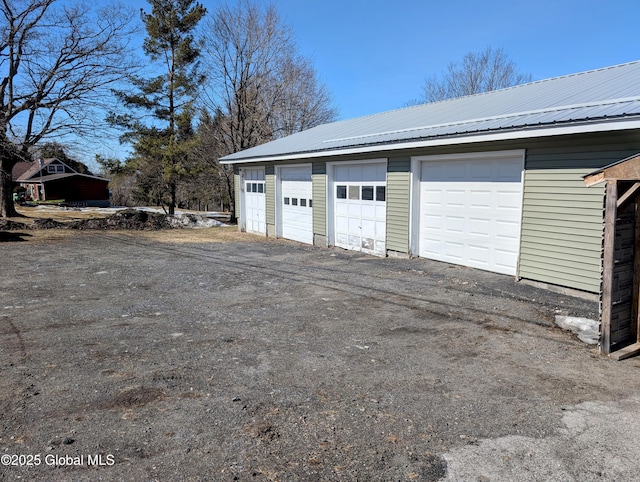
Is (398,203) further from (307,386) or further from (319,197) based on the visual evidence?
(307,386)

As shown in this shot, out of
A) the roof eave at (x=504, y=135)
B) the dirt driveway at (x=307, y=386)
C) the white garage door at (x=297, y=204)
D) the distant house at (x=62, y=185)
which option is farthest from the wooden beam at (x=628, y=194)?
the distant house at (x=62, y=185)

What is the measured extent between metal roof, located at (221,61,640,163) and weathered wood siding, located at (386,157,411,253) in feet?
2.24

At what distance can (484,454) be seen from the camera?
8.71 feet

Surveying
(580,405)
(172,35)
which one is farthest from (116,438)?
(172,35)

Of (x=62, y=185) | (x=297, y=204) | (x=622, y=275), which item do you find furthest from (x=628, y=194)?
(x=62, y=185)

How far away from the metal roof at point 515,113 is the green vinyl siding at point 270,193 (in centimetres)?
159

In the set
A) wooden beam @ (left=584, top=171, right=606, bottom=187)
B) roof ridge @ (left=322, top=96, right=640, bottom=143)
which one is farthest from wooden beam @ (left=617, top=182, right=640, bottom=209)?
roof ridge @ (left=322, top=96, right=640, bottom=143)

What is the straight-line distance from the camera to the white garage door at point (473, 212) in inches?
301

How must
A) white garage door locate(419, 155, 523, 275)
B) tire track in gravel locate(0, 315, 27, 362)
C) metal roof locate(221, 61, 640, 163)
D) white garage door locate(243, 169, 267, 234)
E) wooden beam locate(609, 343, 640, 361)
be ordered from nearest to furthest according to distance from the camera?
1. wooden beam locate(609, 343, 640, 361)
2. tire track in gravel locate(0, 315, 27, 362)
3. metal roof locate(221, 61, 640, 163)
4. white garage door locate(419, 155, 523, 275)
5. white garage door locate(243, 169, 267, 234)

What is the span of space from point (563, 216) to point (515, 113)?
216 centimetres

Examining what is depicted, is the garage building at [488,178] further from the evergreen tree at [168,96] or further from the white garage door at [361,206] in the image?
the evergreen tree at [168,96]

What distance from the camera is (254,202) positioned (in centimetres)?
1647

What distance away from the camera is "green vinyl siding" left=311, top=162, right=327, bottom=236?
12.3 m

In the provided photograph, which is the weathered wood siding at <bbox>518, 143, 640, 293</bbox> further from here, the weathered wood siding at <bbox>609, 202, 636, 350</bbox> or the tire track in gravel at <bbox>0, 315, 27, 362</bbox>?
the tire track in gravel at <bbox>0, 315, 27, 362</bbox>
